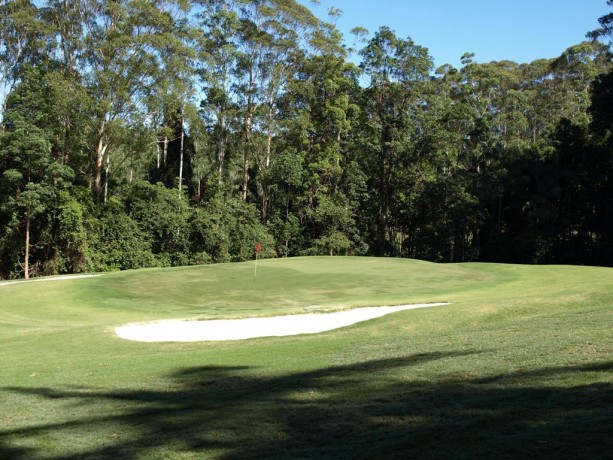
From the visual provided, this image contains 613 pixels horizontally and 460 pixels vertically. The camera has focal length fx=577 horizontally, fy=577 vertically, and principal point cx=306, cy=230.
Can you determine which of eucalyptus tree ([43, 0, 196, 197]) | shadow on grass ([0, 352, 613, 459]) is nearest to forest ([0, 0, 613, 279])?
eucalyptus tree ([43, 0, 196, 197])

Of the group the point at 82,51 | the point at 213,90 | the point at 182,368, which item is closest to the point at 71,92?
the point at 82,51

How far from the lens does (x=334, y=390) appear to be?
7.62 meters

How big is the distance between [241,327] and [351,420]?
453 inches

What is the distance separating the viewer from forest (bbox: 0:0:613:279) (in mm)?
40188

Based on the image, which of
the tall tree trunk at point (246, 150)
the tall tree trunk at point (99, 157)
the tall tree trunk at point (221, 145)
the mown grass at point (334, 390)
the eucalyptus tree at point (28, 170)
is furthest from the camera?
the tall tree trunk at point (246, 150)

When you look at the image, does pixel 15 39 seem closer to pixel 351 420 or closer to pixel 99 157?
pixel 99 157

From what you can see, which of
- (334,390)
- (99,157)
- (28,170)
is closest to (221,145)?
(99,157)

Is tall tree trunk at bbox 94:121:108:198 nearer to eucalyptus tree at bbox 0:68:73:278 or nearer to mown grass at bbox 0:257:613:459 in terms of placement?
eucalyptus tree at bbox 0:68:73:278

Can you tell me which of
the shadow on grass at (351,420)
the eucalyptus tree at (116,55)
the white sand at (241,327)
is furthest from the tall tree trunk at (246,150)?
the shadow on grass at (351,420)

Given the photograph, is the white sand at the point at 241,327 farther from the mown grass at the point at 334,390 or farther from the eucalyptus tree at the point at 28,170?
the eucalyptus tree at the point at 28,170

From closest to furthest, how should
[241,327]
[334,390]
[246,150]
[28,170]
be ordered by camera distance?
[334,390] → [241,327] → [28,170] → [246,150]

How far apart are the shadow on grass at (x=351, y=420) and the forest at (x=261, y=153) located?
34449mm

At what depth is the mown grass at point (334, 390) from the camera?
5258mm

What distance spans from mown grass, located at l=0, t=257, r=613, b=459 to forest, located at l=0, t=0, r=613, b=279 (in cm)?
2439
